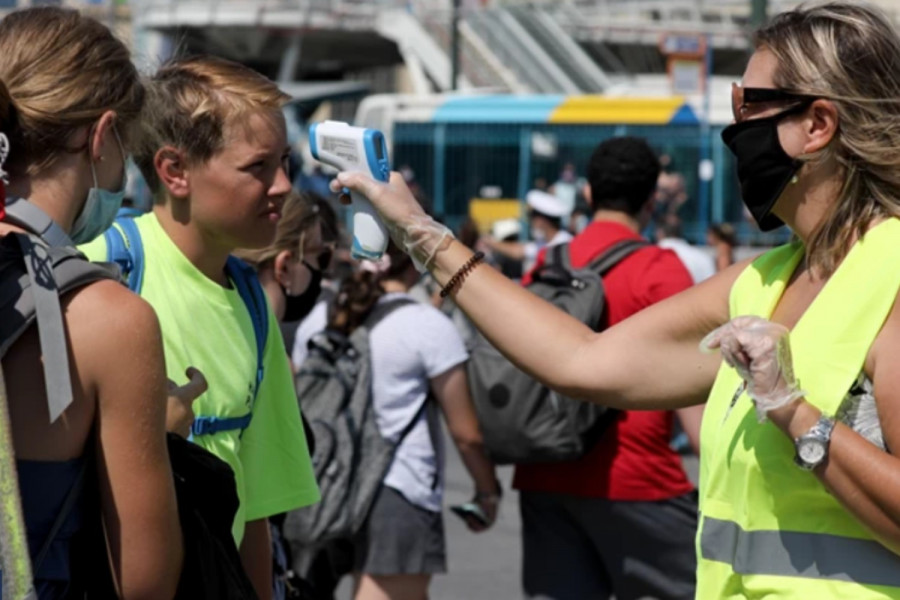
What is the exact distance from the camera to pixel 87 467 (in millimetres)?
2402

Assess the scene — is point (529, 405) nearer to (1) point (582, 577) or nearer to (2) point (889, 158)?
(1) point (582, 577)

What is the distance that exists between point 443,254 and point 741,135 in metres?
0.63

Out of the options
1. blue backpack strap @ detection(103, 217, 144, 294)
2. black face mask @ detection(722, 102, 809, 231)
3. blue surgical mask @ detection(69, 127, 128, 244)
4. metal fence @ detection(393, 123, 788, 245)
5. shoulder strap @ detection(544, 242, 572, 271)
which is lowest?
metal fence @ detection(393, 123, 788, 245)

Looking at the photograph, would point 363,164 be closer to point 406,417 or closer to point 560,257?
point 406,417

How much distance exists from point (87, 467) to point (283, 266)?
2513 millimetres

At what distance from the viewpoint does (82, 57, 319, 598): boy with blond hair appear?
3.42 meters

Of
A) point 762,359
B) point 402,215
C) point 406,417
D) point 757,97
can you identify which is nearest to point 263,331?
point 402,215

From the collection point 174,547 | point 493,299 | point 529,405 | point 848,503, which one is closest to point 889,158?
point 848,503

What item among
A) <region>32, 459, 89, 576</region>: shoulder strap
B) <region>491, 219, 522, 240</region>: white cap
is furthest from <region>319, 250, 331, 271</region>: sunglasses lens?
<region>491, 219, 522, 240</region>: white cap

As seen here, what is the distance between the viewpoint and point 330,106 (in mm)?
45438

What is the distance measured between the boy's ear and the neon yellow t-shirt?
0.32ft

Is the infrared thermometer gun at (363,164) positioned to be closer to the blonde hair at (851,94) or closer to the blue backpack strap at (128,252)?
the blue backpack strap at (128,252)

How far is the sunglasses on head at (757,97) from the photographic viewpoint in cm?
279

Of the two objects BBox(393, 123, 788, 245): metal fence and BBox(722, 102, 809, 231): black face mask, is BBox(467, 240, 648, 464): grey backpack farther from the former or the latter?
BBox(393, 123, 788, 245): metal fence
